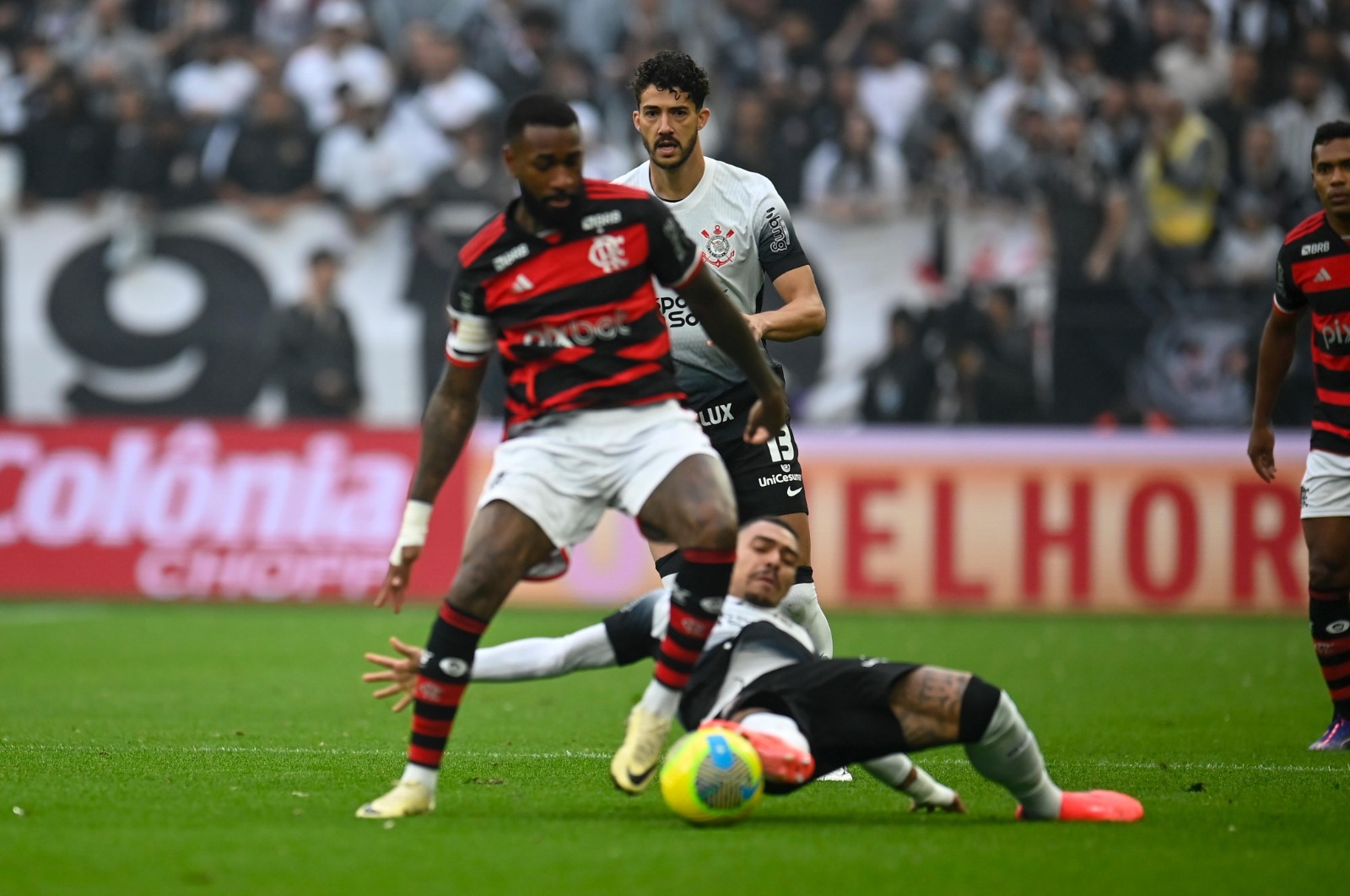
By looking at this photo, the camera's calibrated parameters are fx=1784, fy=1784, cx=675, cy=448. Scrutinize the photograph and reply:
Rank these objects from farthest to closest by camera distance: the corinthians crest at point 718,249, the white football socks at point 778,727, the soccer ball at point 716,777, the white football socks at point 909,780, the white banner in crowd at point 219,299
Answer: the white banner in crowd at point 219,299
the corinthians crest at point 718,249
the white football socks at point 909,780
the white football socks at point 778,727
the soccer ball at point 716,777

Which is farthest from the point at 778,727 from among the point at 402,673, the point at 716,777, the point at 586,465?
the point at 402,673

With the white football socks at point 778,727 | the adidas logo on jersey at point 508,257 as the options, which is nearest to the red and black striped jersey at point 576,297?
the adidas logo on jersey at point 508,257

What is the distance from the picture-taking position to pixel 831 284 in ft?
61.7

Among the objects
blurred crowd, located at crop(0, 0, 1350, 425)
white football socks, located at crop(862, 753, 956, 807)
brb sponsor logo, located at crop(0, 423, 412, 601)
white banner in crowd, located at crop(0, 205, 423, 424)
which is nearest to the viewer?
white football socks, located at crop(862, 753, 956, 807)

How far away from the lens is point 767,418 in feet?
21.2

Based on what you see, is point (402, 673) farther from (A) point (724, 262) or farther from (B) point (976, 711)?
(A) point (724, 262)

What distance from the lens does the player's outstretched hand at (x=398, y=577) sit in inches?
234

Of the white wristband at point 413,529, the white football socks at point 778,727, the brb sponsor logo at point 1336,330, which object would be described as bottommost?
the white football socks at point 778,727

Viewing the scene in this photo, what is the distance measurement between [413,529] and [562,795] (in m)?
1.30

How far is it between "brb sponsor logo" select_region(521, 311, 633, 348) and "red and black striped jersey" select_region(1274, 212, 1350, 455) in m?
4.05

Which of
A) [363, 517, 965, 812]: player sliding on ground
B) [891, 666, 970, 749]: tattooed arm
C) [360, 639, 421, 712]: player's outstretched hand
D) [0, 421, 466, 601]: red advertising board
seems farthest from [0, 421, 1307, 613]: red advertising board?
[891, 666, 970, 749]: tattooed arm

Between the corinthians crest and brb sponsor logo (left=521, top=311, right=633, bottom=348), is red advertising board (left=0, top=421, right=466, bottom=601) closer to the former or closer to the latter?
the corinthians crest

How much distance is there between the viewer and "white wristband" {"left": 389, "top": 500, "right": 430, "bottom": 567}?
235 inches

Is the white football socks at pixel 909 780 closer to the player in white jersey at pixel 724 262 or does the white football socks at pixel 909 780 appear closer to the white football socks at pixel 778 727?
the white football socks at pixel 778 727
